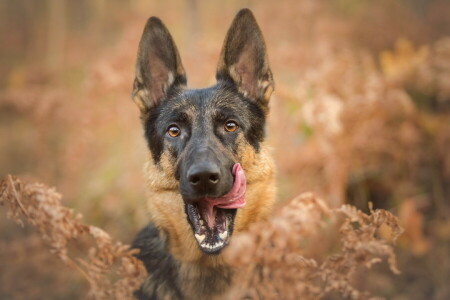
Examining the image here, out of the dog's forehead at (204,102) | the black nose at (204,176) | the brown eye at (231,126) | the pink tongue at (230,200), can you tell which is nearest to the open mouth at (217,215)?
the pink tongue at (230,200)

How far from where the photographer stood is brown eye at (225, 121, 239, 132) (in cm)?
398

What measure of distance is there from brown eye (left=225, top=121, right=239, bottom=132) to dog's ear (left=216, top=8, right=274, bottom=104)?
48 cm

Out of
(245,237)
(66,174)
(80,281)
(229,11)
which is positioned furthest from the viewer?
(229,11)

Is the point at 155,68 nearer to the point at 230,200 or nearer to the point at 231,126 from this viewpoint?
the point at 231,126

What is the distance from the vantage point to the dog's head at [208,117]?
343cm

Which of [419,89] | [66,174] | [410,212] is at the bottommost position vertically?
[410,212]

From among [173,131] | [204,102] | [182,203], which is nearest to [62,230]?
[182,203]

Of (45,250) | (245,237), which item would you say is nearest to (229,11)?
(45,250)

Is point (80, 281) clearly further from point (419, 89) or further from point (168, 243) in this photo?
point (419, 89)

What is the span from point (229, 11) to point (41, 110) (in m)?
5.73

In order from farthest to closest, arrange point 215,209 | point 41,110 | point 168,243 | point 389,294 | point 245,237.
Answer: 1. point 41,110
2. point 389,294
3. point 168,243
4. point 215,209
5. point 245,237

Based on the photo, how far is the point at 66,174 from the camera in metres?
8.66

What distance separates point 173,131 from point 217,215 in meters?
0.90

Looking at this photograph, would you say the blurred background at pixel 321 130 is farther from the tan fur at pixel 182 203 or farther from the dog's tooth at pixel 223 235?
the dog's tooth at pixel 223 235
